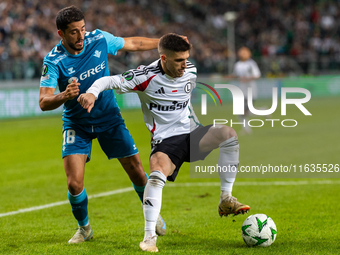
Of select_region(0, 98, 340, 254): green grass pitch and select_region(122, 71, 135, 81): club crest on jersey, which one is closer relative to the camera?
select_region(122, 71, 135, 81): club crest on jersey

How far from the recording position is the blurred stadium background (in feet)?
64.5

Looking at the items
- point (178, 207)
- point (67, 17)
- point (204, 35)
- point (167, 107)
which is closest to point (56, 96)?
point (67, 17)

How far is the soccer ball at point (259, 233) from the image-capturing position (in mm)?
4422

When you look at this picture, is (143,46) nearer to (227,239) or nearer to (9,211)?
(227,239)

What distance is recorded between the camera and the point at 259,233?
4418mm

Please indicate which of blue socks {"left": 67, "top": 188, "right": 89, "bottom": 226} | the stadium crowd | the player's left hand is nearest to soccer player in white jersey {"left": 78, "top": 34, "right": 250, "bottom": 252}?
the player's left hand

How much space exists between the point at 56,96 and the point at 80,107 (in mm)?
667

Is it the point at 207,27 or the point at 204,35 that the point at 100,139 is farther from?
the point at 207,27

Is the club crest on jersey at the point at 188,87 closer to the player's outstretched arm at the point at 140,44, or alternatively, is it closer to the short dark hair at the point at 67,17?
the player's outstretched arm at the point at 140,44

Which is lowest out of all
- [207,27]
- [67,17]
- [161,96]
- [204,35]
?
[204,35]

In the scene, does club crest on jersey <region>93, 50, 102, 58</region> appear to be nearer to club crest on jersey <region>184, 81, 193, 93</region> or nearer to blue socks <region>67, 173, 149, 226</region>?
club crest on jersey <region>184, 81, 193, 93</region>

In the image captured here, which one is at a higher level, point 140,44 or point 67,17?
Answer: point 67,17

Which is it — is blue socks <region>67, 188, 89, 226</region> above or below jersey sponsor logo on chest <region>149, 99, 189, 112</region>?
below

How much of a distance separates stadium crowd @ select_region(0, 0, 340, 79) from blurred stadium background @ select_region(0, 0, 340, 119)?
47mm
